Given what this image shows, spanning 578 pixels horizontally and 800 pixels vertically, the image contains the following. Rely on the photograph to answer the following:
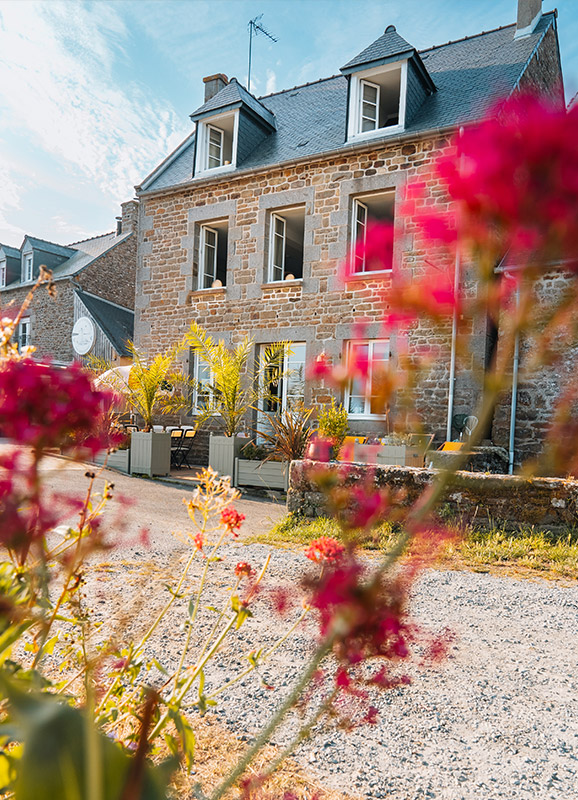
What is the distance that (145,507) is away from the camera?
6.46 m

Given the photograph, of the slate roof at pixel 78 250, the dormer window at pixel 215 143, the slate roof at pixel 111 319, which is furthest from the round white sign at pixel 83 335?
the dormer window at pixel 215 143

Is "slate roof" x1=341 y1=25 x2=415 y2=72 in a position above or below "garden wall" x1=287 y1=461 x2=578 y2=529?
above

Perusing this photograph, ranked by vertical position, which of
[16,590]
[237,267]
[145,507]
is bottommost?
[145,507]

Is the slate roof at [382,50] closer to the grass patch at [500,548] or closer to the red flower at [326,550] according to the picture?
the grass patch at [500,548]

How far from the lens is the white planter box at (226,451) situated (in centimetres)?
894

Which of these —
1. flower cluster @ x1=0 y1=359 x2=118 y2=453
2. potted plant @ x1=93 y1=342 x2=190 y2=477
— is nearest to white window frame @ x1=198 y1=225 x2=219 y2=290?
potted plant @ x1=93 y1=342 x2=190 y2=477

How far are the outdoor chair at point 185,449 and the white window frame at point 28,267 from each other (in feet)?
44.8

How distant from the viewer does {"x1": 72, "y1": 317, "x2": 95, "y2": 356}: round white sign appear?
18188 mm

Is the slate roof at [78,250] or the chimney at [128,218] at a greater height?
the chimney at [128,218]

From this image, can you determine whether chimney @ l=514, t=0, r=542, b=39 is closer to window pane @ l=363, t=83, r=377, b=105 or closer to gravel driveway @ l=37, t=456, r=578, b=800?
window pane @ l=363, t=83, r=377, b=105

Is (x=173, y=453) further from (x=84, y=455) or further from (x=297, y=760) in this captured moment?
(x=84, y=455)

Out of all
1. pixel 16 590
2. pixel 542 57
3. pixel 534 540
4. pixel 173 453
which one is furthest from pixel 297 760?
pixel 542 57

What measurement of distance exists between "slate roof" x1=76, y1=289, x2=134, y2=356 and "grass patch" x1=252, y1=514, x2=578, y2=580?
1375cm

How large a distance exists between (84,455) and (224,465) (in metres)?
8.32
